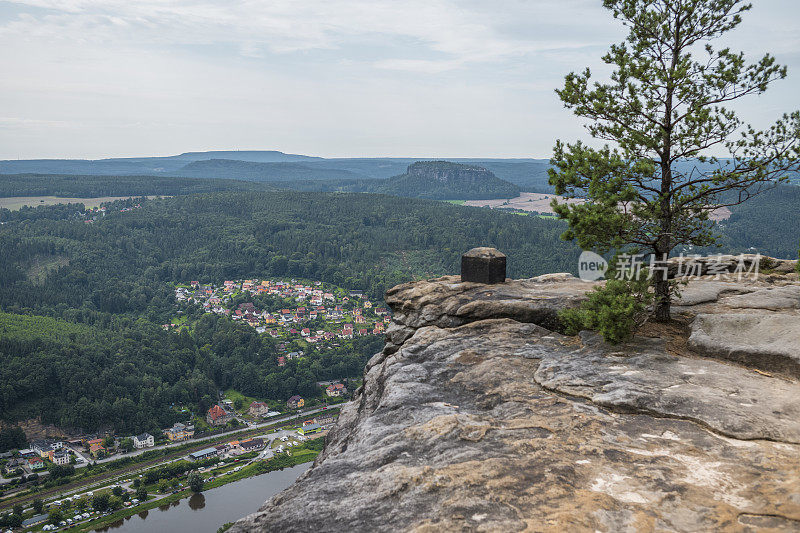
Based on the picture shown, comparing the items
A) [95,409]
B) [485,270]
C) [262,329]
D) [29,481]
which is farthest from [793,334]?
[262,329]

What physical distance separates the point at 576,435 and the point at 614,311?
4.33 meters

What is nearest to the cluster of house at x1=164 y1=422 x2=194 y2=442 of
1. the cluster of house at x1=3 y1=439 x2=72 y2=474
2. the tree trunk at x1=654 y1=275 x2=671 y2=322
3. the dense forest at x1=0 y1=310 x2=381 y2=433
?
the dense forest at x1=0 y1=310 x2=381 y2=433

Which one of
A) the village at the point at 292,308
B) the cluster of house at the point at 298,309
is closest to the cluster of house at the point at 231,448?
the village at the point at 292,308

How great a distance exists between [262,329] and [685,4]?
393 feet

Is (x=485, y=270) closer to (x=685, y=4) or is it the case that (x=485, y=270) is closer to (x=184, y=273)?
(x=685, y=4)

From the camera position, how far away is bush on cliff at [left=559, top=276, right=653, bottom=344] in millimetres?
12898

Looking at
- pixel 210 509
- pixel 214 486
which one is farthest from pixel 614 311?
pixel 214 486

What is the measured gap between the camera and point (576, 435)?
30.7 ft

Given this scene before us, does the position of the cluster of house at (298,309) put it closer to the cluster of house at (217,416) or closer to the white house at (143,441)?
the cluster of house at (217,416)

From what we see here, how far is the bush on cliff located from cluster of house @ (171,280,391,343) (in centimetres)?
10754

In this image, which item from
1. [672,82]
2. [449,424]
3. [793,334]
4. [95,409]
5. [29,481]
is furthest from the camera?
[95,409]

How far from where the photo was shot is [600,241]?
1420cm

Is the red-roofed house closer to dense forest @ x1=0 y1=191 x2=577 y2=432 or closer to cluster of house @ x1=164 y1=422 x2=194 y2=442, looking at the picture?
cluster of house @ x1=164 y1=422 x2=194 y2=442

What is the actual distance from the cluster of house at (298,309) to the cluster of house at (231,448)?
1707 inches
